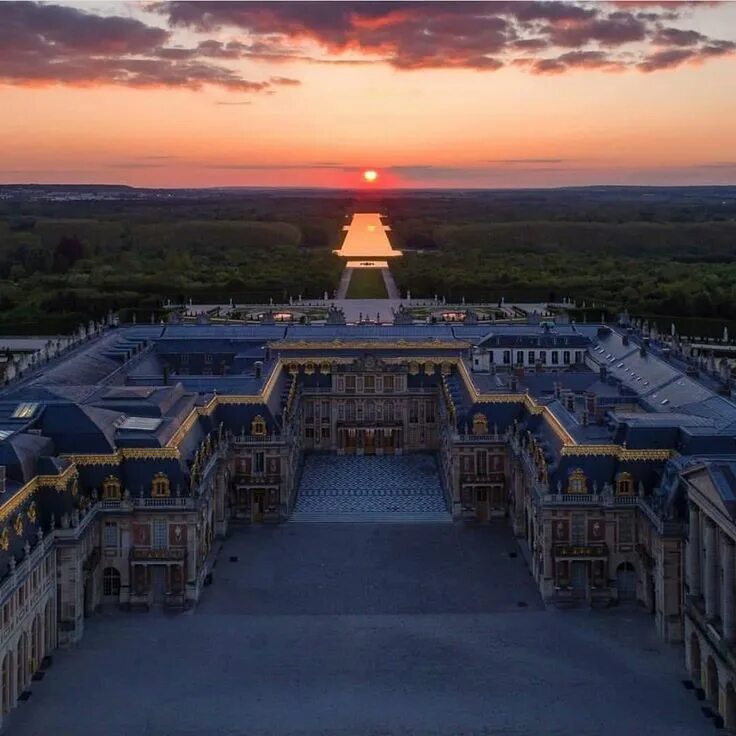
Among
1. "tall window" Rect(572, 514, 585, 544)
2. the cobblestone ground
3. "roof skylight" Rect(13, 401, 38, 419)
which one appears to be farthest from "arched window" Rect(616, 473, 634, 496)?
"roof skylight" Rect(13, 401, 38, 419)

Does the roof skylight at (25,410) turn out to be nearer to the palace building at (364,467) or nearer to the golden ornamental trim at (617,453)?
the palace building at (364,467)

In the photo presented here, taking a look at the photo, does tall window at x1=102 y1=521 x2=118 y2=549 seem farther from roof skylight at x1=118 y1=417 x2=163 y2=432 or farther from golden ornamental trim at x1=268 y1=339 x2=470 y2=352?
golden ornamental trim at x1=268 y1=339 x2=470 y2=352

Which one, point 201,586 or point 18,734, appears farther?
point 201,586

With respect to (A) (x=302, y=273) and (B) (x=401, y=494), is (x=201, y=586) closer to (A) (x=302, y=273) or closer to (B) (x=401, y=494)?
(B) (x=401, y=494)

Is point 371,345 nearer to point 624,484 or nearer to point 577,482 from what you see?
point 577,482

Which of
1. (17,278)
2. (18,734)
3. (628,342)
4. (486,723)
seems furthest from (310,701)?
(17,278)

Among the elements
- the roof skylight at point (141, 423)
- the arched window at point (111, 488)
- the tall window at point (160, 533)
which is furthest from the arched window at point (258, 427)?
the arched window at point (111, 488)
